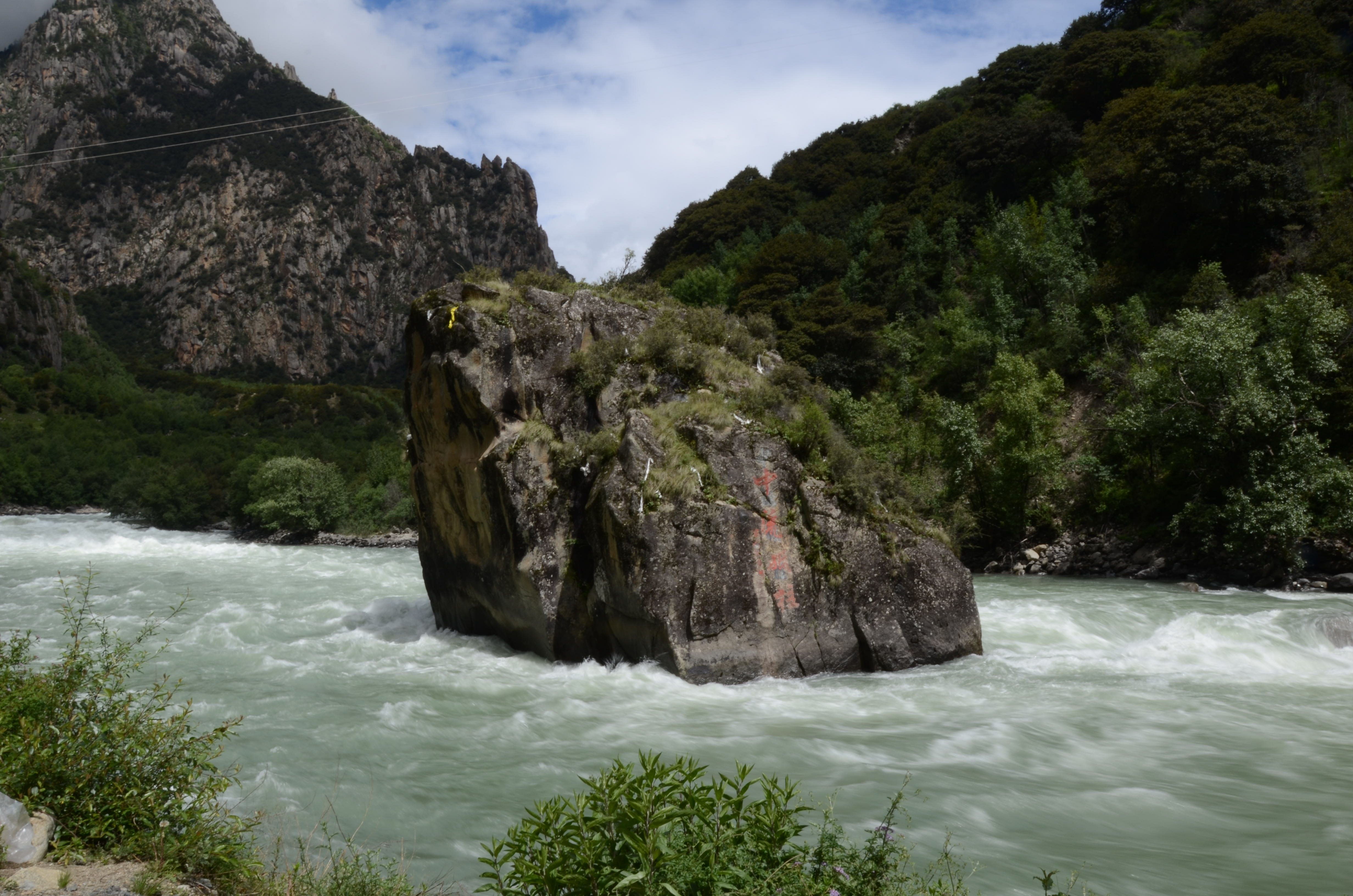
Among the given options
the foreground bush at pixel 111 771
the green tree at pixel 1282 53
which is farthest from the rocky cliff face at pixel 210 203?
the foreground bush at pixel 111 771

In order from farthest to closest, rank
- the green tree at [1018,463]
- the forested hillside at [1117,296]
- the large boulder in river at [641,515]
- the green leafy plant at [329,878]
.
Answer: the green tree at [1018,463], the forested hillside at [1117,296], the large boulder in river at [641,515], the green leafy plant at [329,878]

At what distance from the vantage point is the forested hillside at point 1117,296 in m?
19.2

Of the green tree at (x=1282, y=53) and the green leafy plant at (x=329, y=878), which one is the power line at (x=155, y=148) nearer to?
the green tree at (x=1282, y=53)

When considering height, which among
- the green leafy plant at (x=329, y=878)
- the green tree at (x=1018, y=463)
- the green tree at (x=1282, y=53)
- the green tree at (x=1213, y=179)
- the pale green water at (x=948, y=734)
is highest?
the green tree at (x=1282, y=53)

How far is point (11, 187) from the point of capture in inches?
4274

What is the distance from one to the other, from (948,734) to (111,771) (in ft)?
24.3

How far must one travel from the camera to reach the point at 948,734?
8344mm

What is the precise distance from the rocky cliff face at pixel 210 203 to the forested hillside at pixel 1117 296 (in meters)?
80.4

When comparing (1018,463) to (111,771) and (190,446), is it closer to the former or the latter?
(111,771)

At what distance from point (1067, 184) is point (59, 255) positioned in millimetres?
125272

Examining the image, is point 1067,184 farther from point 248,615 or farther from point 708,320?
point 248,615

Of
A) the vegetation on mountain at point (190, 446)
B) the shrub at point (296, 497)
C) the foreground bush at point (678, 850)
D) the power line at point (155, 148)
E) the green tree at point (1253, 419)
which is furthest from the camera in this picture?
the power line at point (155, 148)

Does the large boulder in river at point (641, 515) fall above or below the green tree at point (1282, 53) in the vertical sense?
below

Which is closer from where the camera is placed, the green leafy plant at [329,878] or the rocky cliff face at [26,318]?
the green leafy plant at [329,878]
